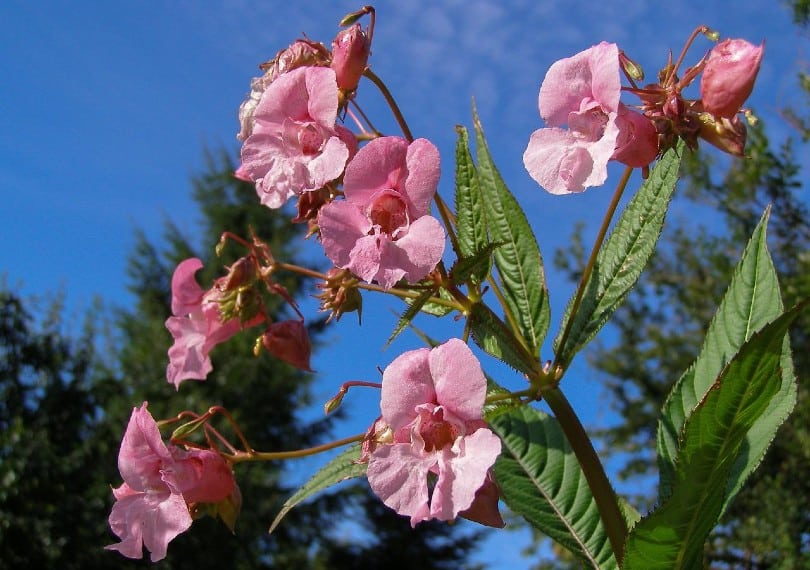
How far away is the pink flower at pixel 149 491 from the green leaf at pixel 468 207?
22.1 inches

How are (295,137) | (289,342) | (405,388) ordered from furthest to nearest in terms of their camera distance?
(289,342), (295,137), (405,388)

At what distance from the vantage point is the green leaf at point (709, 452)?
92cm

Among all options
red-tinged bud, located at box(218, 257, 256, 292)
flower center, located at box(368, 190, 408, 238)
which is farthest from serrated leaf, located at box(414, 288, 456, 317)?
red-tinged bud, located at box(218, 257, 256, 292)

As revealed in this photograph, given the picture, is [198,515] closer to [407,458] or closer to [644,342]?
[407,458]

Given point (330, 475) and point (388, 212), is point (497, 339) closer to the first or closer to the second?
point (388, 212)

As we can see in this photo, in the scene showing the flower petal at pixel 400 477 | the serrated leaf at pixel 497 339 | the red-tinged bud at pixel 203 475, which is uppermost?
the serrated leaf at pixel 497 339

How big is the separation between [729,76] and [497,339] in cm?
49

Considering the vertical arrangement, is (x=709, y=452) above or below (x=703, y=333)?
below

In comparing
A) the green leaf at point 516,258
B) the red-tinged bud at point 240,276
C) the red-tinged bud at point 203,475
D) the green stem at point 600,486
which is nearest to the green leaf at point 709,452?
the green stem at point 600,486

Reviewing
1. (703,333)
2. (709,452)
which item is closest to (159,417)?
(703,333)

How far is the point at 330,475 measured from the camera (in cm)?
146

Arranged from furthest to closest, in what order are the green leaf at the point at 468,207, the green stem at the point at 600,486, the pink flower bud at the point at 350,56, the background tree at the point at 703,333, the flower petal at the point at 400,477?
1. the background tree at the point at 703,333
2. the green leaf at the point at 468,207
3. the pink flower bud at the point at 350,56
4. the green stem at the point at 600,486
5. the flower petal at the point at 400,477

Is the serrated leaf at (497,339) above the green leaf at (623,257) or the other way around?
the other way around

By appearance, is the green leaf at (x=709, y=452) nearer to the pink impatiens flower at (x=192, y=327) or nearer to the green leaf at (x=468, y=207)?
the green leaf at (x=468, y=207)
